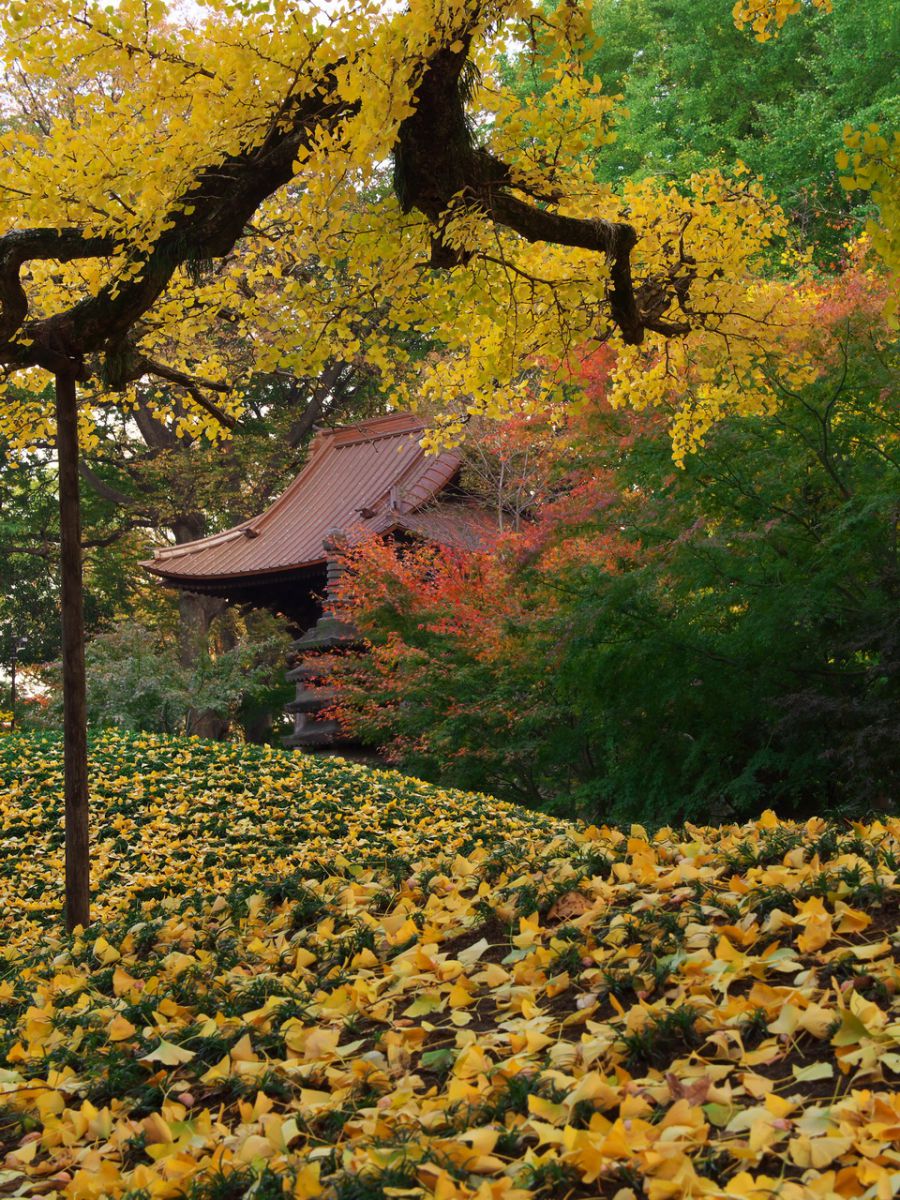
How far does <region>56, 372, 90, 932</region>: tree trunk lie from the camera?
5387 mm

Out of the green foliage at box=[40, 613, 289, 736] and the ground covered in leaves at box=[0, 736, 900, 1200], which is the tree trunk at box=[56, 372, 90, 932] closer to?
the ground covered in leaves at box=[0, 736, 900, 1200]

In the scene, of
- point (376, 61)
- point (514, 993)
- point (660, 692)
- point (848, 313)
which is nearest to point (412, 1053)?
point (514, 993)

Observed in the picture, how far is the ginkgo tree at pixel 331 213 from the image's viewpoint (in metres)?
4.80

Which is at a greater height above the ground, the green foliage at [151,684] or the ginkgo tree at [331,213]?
the ginkgo tree at [331,213]

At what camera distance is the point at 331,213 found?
5168 mm

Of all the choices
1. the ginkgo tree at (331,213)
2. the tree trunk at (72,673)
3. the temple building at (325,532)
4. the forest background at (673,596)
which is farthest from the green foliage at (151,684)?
the tree trunk at (72,673)

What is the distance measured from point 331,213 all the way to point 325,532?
1084cm

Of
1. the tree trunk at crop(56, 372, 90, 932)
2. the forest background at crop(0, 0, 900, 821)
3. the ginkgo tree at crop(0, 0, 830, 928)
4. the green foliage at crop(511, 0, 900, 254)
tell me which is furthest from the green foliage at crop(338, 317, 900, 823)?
the green foliage at crop(511, 0, 900, 254)

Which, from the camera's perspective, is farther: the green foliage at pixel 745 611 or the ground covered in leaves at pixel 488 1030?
the green foliage at pixel 745 611

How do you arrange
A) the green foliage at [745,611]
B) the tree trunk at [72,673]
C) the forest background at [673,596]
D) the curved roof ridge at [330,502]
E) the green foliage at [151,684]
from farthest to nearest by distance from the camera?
the green foliage at [151,684], the curved roof ridge at [330,502], the forest background at [673,596], the green foliage at [745,611], the tree trunk at [72,673]

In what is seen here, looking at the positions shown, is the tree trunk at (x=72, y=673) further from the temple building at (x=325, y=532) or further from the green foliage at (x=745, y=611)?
the temple building at (x=325, y=532)

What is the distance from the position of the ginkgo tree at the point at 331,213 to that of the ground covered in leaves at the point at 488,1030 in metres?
1.55

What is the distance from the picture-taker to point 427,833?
6945mm

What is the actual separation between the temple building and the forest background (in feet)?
2.10
